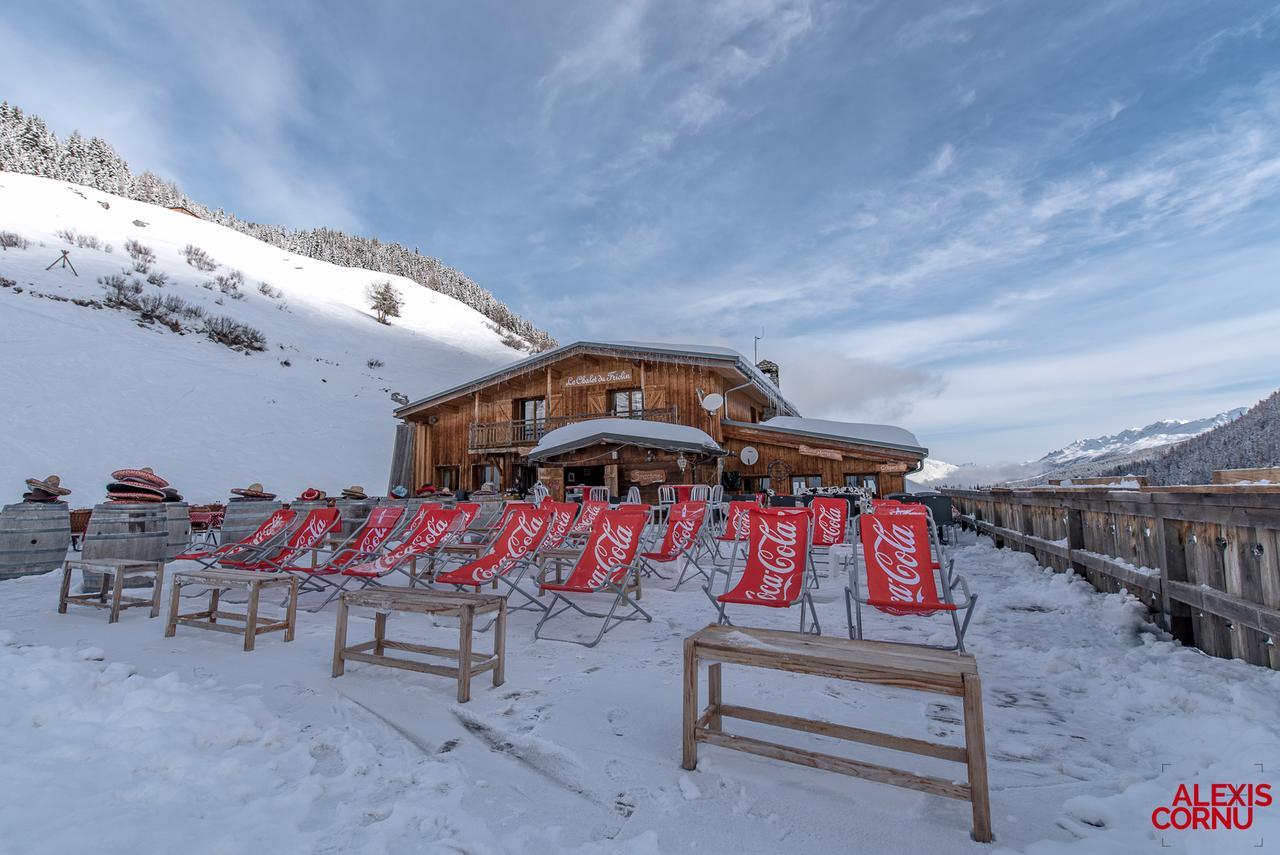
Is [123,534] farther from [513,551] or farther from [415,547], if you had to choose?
[513,551]

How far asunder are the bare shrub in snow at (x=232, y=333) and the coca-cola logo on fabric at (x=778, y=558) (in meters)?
28.7

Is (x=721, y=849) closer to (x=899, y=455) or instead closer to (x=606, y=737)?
(x=606, y=737)

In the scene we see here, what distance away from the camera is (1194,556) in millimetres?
3711

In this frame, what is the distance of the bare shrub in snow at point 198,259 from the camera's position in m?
→ 33.2

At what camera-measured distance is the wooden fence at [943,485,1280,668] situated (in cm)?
297

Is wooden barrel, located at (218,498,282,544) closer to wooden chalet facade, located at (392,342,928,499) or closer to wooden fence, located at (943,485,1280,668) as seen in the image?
wooden chalet facade, located at (392,342,928,499)

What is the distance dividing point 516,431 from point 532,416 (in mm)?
924

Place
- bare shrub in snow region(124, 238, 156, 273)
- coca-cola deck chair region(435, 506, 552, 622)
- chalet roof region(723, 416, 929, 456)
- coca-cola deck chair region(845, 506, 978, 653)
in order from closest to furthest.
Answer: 1. coca-cola deck chair region(845, 506, 978, 653)
2. coca-cola deck chair region(435, 506, 552, 622)
3. chalet roof region(723, 416, 929, 456)
4. bare shrub in snow region(124, 238, 156, 273)

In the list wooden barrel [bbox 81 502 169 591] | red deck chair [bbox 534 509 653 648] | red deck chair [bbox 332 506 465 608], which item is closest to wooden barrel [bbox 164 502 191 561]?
wooden barrel [bbox 81 502 169 591]

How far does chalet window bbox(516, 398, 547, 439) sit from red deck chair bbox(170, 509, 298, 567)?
11.4 m

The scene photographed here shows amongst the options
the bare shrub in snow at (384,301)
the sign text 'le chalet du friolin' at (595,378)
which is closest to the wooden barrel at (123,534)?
the sign text 'le chalet du friolin' at (595,378)

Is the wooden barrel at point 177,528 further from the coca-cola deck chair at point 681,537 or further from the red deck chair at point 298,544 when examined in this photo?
the coca-cola deck chair at point 681,537

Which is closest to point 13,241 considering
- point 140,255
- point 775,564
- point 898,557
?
point 140,255

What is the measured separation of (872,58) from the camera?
11.8 meters
